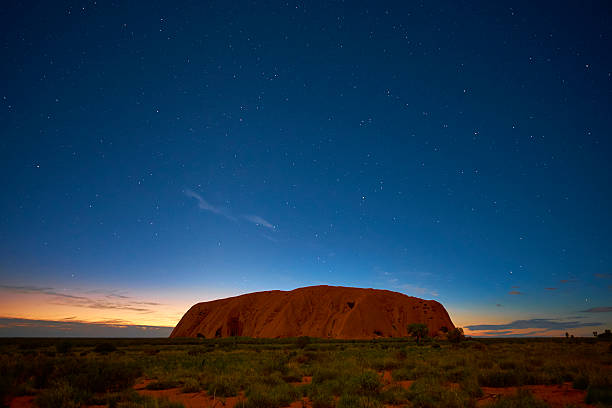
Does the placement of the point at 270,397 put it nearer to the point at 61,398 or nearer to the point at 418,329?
the point at 61,398

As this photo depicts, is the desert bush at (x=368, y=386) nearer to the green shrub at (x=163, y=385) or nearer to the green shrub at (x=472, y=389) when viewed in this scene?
the green shrub at (x=472, y=389)

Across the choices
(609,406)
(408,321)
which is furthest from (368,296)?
(609,406)

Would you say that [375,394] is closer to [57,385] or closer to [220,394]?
[220,394]

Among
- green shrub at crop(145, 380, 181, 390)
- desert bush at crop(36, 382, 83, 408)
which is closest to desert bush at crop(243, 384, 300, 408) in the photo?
green shrub at crop(145, 380, 181, 390)

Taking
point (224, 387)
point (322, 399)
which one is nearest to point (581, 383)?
point (322, 399)

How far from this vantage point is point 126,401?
381 inches

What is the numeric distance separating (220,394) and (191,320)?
106 metres

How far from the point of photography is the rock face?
273 feet

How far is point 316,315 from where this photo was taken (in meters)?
89.3

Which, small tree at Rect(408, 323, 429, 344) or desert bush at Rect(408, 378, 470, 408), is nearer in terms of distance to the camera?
desert bush at Rect(408, 378, 470, 408)

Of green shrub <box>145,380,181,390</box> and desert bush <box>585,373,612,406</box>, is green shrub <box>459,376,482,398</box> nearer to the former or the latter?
desert bush <box>585,373,612,406</box>

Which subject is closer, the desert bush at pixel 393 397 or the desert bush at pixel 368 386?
the desert bush at pixel 393 397

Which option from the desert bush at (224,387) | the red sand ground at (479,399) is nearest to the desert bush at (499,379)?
the red sand ground at (479,399)

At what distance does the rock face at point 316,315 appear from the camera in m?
83.2
